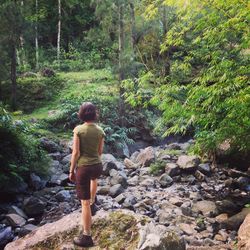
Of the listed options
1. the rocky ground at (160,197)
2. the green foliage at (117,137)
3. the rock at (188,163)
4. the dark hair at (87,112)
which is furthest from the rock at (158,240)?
the green foliage at (117,137)

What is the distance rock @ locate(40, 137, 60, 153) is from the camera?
1191cm

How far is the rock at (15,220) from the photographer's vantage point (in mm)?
6932

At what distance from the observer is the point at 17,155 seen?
346 inches

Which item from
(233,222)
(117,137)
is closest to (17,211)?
(233,222)

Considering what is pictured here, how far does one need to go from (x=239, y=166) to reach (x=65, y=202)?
547 cm

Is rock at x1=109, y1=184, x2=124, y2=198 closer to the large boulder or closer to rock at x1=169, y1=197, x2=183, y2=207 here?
rock at x1=169, y1=197, x2=183, y2=207

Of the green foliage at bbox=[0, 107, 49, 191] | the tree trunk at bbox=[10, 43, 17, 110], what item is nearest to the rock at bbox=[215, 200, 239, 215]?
the green foliage at bbox=[0, 107, 49, 191]

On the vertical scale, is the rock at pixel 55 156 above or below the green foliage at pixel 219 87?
below

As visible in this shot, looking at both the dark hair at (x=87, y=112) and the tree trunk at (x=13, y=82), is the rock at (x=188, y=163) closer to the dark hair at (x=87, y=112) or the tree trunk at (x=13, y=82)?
the dark hair at (x=87, y=112)

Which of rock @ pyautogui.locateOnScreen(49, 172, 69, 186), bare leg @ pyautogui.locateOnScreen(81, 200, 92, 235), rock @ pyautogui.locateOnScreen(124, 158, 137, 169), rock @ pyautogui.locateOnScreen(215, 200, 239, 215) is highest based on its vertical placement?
bare leg @ pyautogui.locateOnScreen(81, 200, 92, 235)

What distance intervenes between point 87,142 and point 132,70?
10.8 metres

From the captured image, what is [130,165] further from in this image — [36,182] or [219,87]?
[219,87]

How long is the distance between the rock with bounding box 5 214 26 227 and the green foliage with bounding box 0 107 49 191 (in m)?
1.06

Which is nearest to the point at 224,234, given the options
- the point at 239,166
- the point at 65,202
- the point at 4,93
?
the point at 65,202
